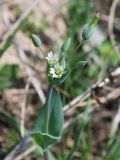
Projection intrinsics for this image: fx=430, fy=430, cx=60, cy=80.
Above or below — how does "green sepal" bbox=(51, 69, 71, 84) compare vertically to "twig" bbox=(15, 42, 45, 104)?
below

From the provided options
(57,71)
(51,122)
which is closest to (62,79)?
(57,71)

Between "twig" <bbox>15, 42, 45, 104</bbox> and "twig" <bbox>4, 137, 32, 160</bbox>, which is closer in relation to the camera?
"twig" <bbox>4, 137, 32, 160</bbox>

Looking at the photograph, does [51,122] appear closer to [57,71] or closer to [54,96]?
[54,96]

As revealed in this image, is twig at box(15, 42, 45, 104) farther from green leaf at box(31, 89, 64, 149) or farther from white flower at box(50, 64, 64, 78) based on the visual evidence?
white flower at box(50, 64, 64, 78)

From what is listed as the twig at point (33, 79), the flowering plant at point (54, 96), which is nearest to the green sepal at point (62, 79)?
the flowering plant at point (54, 96)

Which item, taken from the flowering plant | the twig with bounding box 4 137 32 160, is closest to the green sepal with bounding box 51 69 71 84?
the flowering plant

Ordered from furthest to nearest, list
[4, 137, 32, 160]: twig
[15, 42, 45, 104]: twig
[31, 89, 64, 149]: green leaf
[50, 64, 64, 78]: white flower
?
[15, 42, 45, 104]: twig < [4, 137, 32, 160]: twig < [31, 89, 64, 149]: green leaf < [50, 64, 64, 78]: white flower

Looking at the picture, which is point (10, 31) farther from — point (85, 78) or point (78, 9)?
point (78, 9)
